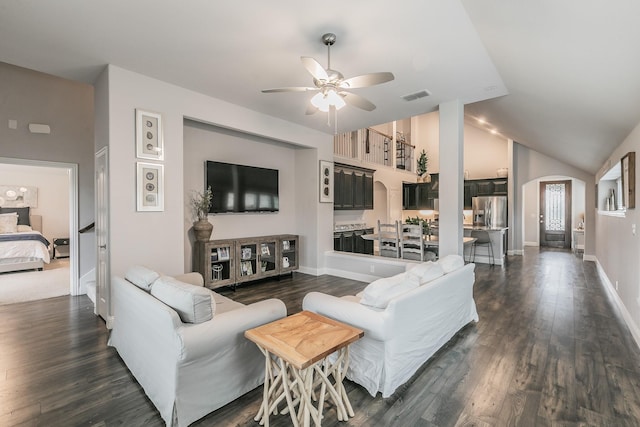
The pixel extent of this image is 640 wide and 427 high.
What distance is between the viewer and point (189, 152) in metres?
4.67

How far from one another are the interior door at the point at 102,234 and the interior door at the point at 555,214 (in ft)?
40.7

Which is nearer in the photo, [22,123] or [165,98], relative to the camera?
[165,98]

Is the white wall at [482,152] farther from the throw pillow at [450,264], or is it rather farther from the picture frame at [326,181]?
the throw pillow at [450,264]

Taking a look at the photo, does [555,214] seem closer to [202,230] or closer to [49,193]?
[202,230]

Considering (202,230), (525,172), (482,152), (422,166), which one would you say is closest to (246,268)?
(202,230)

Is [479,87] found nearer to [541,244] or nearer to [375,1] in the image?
[375,1]

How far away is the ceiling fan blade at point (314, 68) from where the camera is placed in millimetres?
2373

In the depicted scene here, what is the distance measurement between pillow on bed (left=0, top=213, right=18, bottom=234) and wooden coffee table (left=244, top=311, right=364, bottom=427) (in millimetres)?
8914

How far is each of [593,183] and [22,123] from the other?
38.8ft

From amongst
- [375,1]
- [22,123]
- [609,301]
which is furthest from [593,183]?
[22,123]

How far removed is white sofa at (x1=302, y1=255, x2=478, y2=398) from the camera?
6.88 feet

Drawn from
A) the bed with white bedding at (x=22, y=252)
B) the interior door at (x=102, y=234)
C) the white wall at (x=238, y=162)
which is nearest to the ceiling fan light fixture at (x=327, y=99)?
the interior door at (x=102, y=234)

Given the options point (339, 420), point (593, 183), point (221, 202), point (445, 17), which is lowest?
point (339, 420)

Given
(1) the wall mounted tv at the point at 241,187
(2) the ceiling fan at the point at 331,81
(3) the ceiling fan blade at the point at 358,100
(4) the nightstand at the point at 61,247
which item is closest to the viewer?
(2) the ceiling fan at the point at 331,81
